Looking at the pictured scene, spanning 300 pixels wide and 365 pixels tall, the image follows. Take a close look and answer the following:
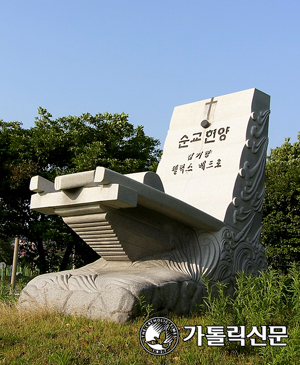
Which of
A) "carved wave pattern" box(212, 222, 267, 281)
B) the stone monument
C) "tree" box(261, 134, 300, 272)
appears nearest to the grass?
the stone monument

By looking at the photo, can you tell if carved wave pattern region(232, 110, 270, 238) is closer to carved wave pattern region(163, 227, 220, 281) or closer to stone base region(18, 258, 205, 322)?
carved wave pattern region(163, 227, 220, 281)

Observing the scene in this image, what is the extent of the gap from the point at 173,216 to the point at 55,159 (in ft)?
25.5

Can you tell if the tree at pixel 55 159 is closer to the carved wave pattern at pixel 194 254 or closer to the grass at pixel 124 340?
the carved wave pattern at pixel 194 254

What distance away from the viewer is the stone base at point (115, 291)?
5.12 meters

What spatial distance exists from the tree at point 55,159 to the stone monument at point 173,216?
4.20m

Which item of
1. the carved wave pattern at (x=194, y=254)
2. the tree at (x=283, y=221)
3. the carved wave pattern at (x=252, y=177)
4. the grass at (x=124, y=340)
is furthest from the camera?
the tree at (x=283, y=221)

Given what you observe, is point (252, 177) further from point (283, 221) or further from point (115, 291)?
point (283, 221)

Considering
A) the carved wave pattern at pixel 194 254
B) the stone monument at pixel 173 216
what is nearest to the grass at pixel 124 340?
the stone monument at pixel 173 216

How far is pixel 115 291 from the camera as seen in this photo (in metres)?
5.16

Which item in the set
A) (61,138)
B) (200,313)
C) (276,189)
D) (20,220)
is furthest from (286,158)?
(200,313)

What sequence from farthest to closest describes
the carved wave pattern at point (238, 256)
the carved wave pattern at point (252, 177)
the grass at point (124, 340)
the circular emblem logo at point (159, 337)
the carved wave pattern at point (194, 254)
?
the carved wave pattern at point (252, 177) < the carved wave pattern at point (238, 256) < the carved wave pattern at point (194, 254) < the circular emblem logo at point (159, 337) < the grass at point (124, 340)

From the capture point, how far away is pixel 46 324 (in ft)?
16.0

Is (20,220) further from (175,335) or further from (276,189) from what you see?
(175,335)

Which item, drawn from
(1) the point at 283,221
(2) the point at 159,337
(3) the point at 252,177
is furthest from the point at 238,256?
(1) the point at 283,221
